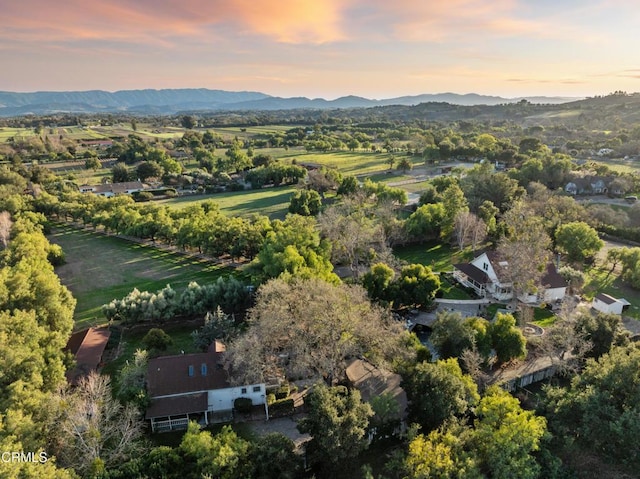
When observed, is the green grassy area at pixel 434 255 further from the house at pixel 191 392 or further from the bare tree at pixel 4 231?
the bare tree at pixel 4 231

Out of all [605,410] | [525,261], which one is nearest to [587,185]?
[525,261]

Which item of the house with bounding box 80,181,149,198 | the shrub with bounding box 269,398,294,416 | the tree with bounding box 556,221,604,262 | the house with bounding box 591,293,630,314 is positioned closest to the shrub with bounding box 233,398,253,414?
the shrub with bounding box 269,398,294,416

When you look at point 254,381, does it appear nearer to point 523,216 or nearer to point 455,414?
point 455,414

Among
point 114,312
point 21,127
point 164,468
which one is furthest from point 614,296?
point 21,127

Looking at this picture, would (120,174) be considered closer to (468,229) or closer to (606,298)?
(468,229)

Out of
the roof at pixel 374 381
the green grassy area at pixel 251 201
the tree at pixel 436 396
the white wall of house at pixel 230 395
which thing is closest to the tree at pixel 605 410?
the tree at pixel 436 396
